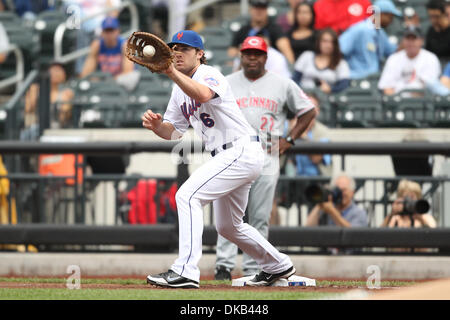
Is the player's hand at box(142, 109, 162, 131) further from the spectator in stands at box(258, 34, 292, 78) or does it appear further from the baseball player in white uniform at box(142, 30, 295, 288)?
the spectator in stands at box(258, 34, 292, 78)

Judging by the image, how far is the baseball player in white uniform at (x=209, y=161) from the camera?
23.4 ft

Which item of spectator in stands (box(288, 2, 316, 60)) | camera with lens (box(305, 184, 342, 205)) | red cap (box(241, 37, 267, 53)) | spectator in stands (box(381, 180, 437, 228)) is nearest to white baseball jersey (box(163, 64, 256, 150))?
red cap (box(241, 37, 267, 53))

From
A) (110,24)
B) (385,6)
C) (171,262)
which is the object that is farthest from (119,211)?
(385,6)

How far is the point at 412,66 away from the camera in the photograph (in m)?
13.4

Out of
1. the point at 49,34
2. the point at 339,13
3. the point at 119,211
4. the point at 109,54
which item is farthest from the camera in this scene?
the point at 49,34

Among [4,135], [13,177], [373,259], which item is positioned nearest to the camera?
[373,259]

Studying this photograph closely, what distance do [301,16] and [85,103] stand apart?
3.26 m

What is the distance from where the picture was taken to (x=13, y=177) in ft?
35.4

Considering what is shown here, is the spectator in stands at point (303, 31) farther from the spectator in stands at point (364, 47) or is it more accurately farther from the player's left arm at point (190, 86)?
the player's left arm at point (190, 86)

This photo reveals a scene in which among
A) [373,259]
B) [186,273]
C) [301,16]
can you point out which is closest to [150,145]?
[373,259]

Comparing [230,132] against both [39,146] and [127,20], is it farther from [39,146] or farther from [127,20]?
[127,20]

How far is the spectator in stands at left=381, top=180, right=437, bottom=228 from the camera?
1021 centimetres

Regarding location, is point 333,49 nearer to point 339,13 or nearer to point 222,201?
point 339,13

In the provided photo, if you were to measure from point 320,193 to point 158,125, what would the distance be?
3.19 metres
